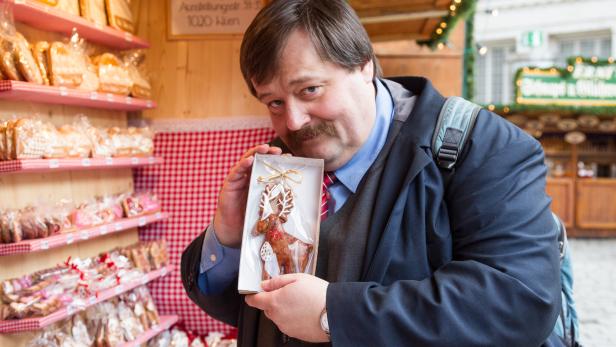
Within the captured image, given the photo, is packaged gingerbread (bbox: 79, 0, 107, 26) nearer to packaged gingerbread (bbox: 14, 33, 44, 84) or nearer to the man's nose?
Answer: packaged gingerbread (bbox: 14, 33, 44, 84)

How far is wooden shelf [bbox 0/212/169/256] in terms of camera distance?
8.07ft

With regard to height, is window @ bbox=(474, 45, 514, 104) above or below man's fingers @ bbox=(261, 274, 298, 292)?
above

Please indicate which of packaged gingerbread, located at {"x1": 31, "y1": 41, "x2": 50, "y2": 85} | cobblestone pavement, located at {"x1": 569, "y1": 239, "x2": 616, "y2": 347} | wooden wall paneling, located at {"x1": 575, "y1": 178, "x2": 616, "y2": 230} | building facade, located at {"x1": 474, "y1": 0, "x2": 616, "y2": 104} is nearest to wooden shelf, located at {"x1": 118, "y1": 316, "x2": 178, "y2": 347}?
packaged gingerbread, located at {"x1": 31, "y1": 41, "x2": 50, "y2": 85}

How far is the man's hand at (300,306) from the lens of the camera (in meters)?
1.08

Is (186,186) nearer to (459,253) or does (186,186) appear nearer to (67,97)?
(67,97)

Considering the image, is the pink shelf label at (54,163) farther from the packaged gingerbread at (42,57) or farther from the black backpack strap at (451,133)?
the black backpack strap at (451,133)

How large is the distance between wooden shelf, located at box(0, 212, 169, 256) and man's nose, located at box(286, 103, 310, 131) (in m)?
1.79

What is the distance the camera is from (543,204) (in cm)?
112

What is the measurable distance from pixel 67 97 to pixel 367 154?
209 centimetres

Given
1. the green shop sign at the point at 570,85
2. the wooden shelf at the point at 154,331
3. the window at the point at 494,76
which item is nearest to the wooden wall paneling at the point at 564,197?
the green shop sign at the point at 570,85

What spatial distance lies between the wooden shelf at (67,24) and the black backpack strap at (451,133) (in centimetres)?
216

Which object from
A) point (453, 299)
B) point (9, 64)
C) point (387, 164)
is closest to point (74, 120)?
point (9, 64)

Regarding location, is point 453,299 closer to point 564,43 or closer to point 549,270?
point 549,270

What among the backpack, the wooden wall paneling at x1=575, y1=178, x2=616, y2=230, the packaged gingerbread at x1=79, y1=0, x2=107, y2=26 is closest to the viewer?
the backpack
